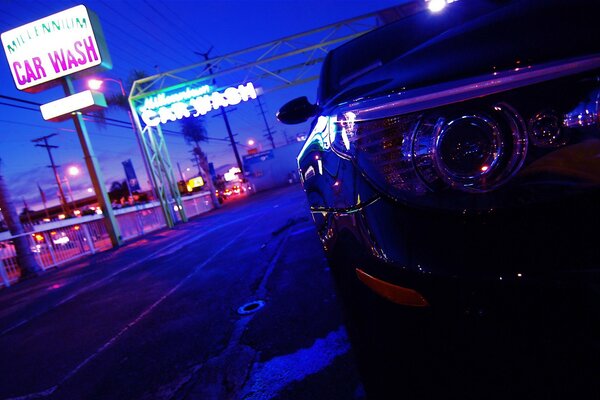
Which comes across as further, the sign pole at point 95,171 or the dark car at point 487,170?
the sign pole at point 95,171

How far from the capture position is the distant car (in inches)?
27.5

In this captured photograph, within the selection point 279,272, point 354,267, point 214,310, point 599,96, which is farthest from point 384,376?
point 279,272

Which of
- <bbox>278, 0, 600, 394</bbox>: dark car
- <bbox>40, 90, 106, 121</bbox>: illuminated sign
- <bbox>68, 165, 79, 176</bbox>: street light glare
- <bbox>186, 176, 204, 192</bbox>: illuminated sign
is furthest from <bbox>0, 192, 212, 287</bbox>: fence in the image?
<bbox>186, 176, 204, 192</bbox>: illuminated sign

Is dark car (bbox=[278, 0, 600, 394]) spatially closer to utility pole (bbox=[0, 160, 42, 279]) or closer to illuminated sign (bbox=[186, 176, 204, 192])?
utility pole (bbox=[0, 160, 42, 279])

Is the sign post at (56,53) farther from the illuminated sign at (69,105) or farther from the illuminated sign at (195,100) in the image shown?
the illuminated sign at (195,100)

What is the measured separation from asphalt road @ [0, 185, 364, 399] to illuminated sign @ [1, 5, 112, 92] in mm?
11466

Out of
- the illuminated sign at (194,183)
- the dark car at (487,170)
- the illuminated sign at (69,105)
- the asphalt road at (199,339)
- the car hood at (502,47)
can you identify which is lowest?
the asphalt road at (199,339)

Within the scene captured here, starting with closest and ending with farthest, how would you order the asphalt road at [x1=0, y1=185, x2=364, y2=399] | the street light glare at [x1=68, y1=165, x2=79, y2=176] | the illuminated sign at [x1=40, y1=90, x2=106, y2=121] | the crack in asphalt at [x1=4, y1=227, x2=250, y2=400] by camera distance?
1. the asphalt road at [x1=0, y1=185, x2=364, y2=399]
2. the crack in asphalt at [x1=4, y1=227, x2=250, y2=400]
3. the illuminated sign at [x1=40, y1=90, x2=106, y2=121]
4. the street light glare at [x1=68, y1=165, x2=79, y2=176]

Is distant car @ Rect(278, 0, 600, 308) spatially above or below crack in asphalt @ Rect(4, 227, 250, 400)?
above

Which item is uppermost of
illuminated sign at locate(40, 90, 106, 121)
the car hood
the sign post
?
the sign post

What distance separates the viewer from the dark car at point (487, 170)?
27.4 inches

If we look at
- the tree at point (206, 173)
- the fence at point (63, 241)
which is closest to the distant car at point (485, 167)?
the fence at point (63, 241)

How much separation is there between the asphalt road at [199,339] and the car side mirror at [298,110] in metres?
1.43

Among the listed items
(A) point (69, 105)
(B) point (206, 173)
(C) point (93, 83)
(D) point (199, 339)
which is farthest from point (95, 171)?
(B) point (206, 173)
